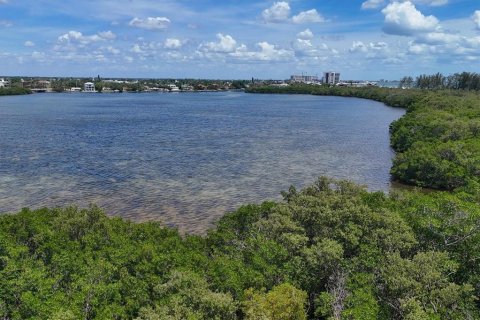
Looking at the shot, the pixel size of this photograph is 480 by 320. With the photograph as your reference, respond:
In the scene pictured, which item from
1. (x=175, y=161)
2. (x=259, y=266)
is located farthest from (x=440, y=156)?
(x=259, y=266)

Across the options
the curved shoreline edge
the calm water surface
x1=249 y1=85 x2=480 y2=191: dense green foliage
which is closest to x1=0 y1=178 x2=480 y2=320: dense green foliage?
the curved shoreline edge

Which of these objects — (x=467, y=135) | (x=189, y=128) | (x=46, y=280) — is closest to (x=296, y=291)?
(x=46, y=280)

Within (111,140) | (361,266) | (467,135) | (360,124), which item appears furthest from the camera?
(360,124)

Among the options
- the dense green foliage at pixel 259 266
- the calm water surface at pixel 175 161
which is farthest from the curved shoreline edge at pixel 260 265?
the calm water surface at pixel 175 161

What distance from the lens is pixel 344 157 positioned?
256 ft

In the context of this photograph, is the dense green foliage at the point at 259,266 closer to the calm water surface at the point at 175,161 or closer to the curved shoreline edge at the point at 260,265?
the curved shoreline edge at the point at 260,265

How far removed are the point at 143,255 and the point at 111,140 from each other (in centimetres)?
7050

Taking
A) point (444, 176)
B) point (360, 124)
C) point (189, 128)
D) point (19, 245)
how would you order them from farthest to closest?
point (360, 124) < point (189, 128) < point (444, 176) < point (19, 245)

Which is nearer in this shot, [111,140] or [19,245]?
[19,245]

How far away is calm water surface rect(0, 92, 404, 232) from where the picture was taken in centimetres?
5056

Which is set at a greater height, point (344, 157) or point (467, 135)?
point (467, 135)

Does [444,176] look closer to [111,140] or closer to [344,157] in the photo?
[344,157]

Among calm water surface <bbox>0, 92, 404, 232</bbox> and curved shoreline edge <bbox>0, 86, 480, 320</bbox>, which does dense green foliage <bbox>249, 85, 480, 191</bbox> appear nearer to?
calm water surface <bbox>0, 92, 404, 232</bbox>

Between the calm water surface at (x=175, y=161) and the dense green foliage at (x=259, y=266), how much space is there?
13.6 m
